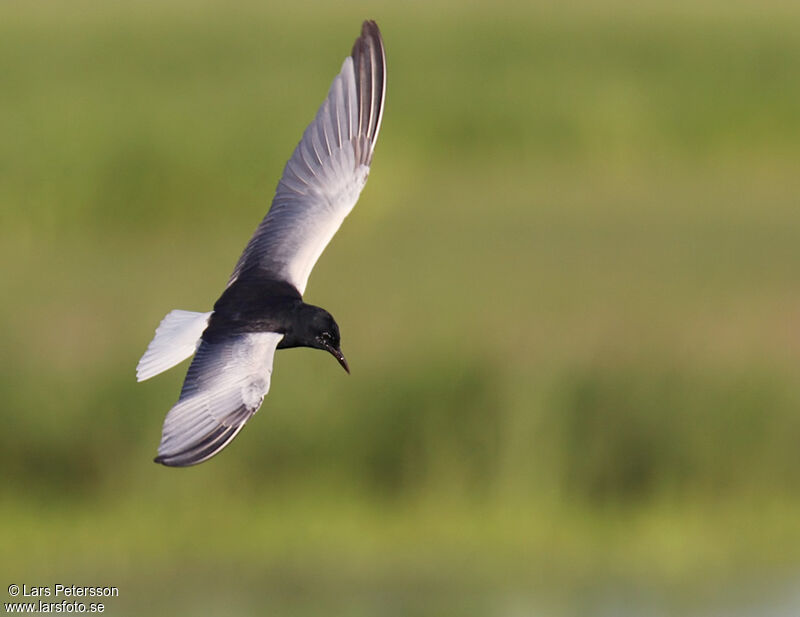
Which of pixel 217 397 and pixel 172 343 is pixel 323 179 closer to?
pixel 172 343

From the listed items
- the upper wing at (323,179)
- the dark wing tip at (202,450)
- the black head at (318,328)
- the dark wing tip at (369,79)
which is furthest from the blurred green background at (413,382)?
the dark wing tip at (202,450)

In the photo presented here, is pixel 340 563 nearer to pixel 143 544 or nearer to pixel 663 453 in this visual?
pixel 143 544

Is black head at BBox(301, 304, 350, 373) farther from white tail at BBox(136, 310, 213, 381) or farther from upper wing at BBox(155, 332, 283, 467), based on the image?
white tail at BBox(136, 310, 213, 381)

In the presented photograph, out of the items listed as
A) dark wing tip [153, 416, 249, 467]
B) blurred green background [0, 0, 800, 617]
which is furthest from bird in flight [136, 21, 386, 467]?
blurred green background [0, 0, 800, 617]

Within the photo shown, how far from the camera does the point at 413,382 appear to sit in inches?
306

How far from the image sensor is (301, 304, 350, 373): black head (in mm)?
5910

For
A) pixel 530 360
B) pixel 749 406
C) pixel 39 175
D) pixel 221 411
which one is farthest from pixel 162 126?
pixel 221 411

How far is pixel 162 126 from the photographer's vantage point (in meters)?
11.4

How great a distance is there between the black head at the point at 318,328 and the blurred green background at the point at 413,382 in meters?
1.43

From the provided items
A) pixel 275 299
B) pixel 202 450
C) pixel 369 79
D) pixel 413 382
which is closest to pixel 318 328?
pixel 275 299

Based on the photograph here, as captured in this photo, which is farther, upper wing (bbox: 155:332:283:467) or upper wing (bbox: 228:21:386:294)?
upper wing (bbox: 228:21:386:294)

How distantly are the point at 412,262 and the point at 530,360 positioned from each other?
1475mm

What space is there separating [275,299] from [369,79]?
79cm

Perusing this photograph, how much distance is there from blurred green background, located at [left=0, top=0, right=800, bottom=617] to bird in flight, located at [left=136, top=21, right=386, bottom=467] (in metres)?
1.35
